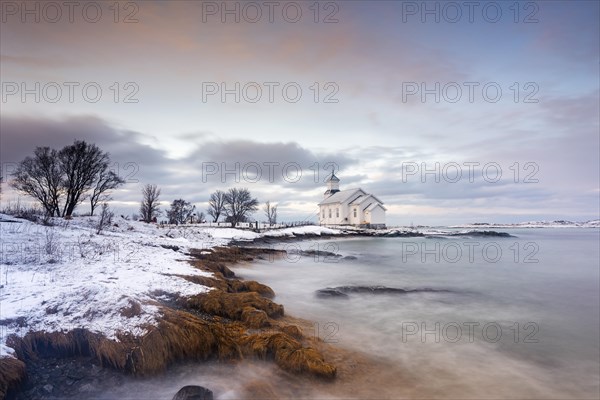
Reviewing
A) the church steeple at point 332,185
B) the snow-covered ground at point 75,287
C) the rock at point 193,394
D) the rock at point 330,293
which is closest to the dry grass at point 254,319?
the snow-covered ground at point 75,287

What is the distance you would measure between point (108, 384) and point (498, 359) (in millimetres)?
7534

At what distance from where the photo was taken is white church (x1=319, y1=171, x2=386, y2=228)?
7331cm

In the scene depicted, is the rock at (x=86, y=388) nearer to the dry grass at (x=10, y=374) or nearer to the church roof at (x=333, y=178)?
the dry grass at (x=10, y=374)

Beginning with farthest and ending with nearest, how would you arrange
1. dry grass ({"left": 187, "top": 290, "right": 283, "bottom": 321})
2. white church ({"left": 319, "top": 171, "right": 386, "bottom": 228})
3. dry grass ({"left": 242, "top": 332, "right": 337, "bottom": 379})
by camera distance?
1. white church ({"left": 319, "top": 171, "right": 386, "bottom": 228})
2. dry grass ({"left": 187, "top": 290, "right": 283, "bottom": 321})
3. dry grass ({"left": 242, "top": 332, "right": 337, "bottom": 379})

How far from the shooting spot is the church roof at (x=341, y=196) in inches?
3012

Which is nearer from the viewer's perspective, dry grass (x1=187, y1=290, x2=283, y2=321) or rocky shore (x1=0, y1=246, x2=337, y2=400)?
rocky shore (x1=0, y1=246, x2=337, y2=400)

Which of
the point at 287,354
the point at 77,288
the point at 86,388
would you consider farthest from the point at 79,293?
the point at 287,354

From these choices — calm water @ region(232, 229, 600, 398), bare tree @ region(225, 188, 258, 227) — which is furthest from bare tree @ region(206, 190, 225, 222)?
calm water @ region(232, 229, 600, 398)

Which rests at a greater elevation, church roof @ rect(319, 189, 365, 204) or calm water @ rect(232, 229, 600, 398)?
church roof @ rect(319, 189, 365, 204)

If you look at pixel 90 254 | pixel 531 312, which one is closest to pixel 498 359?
pixel 531 312

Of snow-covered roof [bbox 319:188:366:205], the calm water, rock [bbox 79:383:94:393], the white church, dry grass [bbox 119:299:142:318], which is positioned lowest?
the calm water

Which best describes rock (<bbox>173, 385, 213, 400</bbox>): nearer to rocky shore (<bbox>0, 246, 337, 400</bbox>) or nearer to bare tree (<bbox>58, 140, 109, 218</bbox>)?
rocky shore (<bbox>0, 246, 337, 400</bbox>)

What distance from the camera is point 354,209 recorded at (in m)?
75.9

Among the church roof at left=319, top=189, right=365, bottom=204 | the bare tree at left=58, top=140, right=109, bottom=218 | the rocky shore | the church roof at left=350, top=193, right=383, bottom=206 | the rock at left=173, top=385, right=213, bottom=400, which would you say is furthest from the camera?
the church roof at left=319, top=189, right=365, bottom=204
